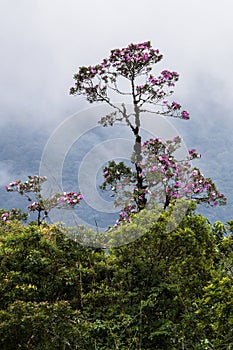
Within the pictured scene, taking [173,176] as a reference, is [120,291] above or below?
below

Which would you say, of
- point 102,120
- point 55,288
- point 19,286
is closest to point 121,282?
point 55,288

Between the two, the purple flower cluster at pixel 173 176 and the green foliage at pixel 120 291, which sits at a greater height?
the purple flower cluster at pixel 173 176

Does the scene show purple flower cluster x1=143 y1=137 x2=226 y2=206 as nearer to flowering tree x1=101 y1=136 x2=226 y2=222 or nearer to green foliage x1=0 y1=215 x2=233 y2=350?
flowering tree x1=101 y1=136 x2=226 y2=222

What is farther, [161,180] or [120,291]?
[161,180]

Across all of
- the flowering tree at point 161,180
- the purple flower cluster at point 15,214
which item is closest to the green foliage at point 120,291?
the flowering tree at point 161,180

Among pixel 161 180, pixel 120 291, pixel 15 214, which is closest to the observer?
pixel 120 291

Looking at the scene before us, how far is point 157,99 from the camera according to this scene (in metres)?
13.9

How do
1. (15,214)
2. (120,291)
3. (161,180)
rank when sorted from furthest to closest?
(15,214)
(161,180)
(120,291)

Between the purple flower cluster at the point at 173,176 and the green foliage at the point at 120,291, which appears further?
the purple flower cluster at the point at 173,176

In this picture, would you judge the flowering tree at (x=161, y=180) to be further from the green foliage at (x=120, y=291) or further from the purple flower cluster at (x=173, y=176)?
the green foliage at (x=120, y=291)

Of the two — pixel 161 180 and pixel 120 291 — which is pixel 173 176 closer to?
pixel 161 180

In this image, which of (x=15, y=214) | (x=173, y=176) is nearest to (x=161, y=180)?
(x=173, y=176)

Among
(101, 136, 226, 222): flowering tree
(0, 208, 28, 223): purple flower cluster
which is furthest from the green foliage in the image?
(0, 208, 28, 223): purple flower cluster

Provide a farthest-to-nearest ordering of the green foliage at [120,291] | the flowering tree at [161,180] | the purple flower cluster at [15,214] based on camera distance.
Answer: the purple flower cluster at [15,214]
the flowering tree at [161,180]
the green foliage at [120,291]
